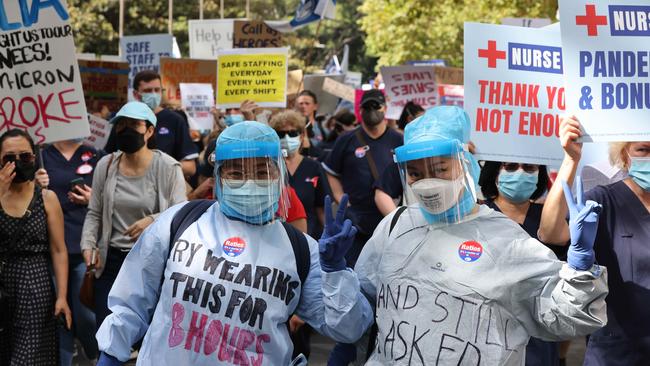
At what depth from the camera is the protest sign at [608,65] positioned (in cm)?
469

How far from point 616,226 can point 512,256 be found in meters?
0.93

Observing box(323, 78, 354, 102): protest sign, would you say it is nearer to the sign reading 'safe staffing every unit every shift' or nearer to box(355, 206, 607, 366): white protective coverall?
the sign reading 'safe staffing every unit every shift'

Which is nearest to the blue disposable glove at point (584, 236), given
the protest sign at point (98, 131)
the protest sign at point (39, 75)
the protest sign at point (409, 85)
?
the protest sign at point (39, 75)

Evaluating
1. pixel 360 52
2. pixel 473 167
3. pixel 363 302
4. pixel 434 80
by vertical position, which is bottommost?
pixel 360 52

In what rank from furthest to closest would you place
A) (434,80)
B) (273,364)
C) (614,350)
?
(434,80)
(614,350)
(273,364)

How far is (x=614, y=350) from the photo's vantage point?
4641 mm

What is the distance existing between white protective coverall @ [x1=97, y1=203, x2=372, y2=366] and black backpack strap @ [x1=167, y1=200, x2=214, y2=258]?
2cm

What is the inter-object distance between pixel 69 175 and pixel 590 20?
15.9 ft

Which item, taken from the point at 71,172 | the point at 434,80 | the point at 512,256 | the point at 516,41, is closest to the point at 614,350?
the point at 512,256

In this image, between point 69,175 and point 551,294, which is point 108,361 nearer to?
point 551,294

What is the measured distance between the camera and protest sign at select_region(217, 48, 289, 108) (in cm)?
1206

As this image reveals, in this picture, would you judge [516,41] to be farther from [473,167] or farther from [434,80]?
[434,80]

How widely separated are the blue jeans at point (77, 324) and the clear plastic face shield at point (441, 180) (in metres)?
3.60

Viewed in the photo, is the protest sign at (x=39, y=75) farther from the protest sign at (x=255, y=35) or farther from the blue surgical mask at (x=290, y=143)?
the protest sign at (x=255, y=35)
